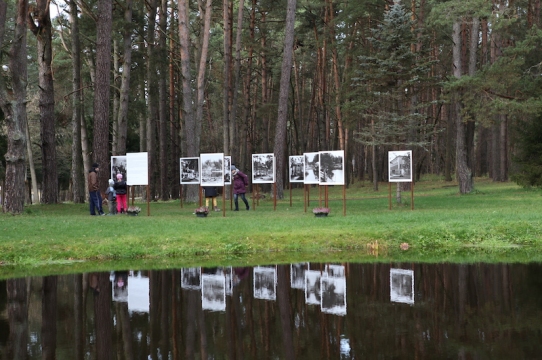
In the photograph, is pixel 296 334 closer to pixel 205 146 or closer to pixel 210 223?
pixel 210 223

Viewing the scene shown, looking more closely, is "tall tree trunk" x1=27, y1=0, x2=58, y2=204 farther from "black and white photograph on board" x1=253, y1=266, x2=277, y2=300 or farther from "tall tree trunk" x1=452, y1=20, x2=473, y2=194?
"tall tree trunk" x1=452, y1=20, x2=473, y2=194

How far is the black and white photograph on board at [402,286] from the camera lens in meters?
9.82

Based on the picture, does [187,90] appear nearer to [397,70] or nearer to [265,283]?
[397,70]

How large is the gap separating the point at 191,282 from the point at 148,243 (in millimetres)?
4148

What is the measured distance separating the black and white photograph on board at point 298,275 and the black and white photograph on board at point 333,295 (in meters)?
0.35

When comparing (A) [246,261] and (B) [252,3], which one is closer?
(A) [246,261]

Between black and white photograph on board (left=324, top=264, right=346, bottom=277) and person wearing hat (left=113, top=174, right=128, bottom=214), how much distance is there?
1224 cm

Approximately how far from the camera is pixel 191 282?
37.8 feet

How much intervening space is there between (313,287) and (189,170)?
1664 cm

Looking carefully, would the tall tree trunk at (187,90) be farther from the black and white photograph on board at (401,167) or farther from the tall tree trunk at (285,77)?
the black and white photograph on board at (401,167)

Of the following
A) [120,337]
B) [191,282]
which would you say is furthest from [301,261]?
[120,337]

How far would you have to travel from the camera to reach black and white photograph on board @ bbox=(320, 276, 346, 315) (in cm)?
913

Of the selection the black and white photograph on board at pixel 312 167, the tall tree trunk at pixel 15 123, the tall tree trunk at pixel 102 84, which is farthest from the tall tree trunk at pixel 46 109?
the black and white photograph on board at pixel 312 167

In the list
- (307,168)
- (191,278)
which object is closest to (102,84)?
(307,168)
